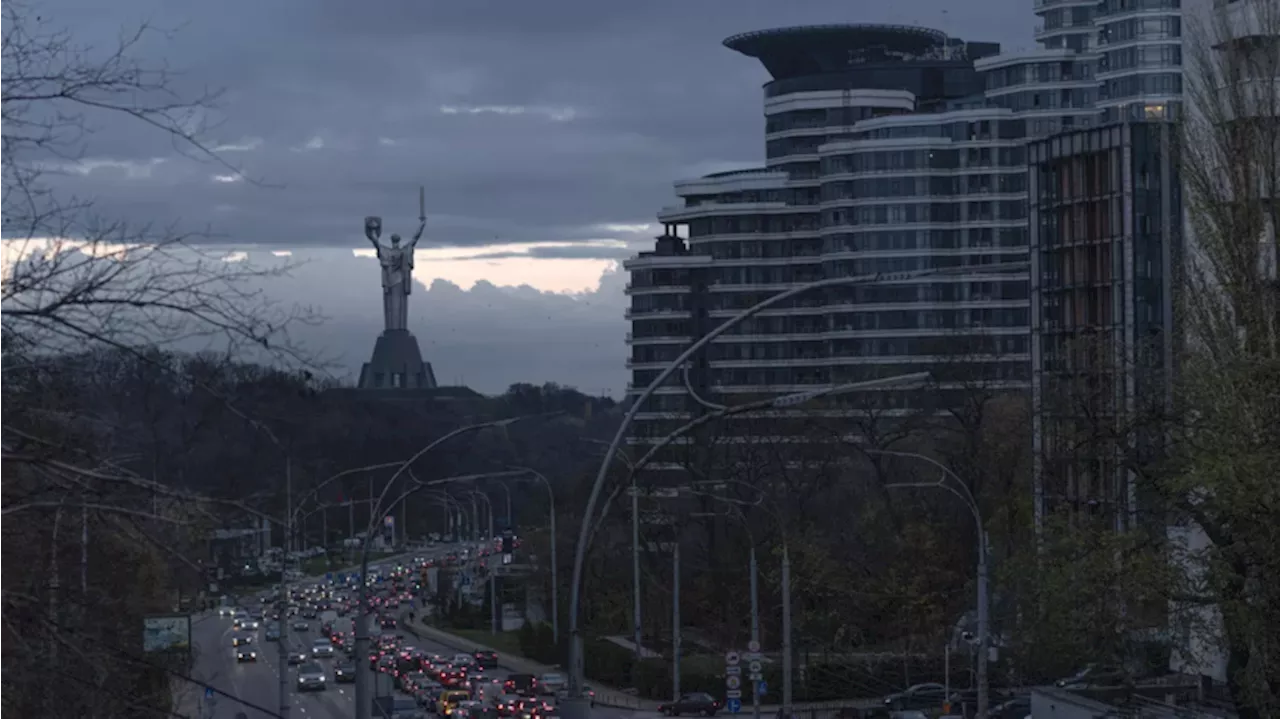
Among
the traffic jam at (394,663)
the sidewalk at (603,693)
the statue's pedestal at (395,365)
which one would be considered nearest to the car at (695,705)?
the sidewalk at (603,693)

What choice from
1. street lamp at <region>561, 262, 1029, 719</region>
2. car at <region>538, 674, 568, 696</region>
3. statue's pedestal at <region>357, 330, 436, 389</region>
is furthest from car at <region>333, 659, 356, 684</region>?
statue's pedestal at <region>357, 330, 436, 389</region>

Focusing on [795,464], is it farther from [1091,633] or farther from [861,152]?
[1091,633]

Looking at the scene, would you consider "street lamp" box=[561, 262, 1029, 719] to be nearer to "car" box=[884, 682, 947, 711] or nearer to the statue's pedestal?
"car" box=[884, 682, 947, 711]

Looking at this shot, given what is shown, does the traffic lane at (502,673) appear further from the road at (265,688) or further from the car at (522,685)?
the car at (522,685)

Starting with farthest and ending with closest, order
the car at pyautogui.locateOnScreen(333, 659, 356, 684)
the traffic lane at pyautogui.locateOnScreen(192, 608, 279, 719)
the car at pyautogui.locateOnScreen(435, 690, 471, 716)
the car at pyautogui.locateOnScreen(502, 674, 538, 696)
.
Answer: the car at pyautogui.locateOnScreen(333, 659, 356, 684)
the car at pyautogui.locateOnScreen(502, 674, 538, 696)
the car at pyautogui.locateOnScreen(435, 690, 471, 716)
the traffic lane at pyautogui.locateOnScreen(192, 608, 279, 719)

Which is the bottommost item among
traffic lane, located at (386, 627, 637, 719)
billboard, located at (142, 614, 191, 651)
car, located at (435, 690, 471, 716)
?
traffic lane, located at (386, 627, 637, 719)

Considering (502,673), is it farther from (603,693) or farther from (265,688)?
(265,688)

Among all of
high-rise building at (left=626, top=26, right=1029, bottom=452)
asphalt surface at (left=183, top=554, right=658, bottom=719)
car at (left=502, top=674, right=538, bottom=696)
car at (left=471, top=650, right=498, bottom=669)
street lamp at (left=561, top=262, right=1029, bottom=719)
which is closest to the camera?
street lamp at (left=561, top=262, right=1029, bottom=719)

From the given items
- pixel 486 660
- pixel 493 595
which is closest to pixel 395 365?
pixel 493 595
